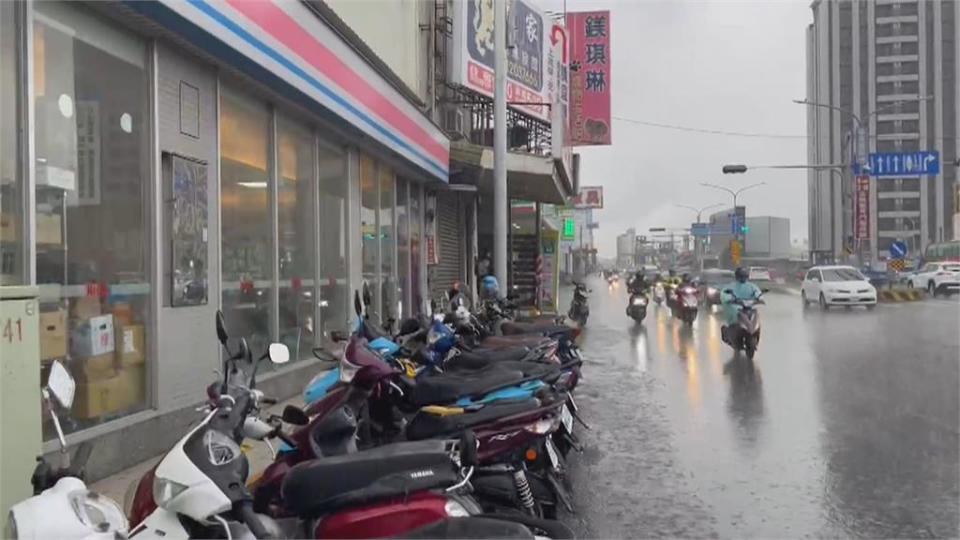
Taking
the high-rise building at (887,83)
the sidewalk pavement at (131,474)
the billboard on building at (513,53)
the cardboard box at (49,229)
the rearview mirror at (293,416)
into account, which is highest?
the high-rise building at (887,83)

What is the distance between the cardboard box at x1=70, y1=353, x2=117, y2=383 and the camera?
5.57 meters

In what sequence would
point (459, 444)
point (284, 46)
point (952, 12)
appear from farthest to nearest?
point (952, 12) < point (284, 46) < point (459, 444)

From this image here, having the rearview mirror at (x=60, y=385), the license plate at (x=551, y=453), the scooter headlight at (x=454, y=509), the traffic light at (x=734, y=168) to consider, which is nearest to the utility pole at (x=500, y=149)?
the license plate at (x=551, y=453)

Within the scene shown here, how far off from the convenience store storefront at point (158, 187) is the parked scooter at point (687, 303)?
12440 millimetres

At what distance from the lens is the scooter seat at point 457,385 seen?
4.93 meters

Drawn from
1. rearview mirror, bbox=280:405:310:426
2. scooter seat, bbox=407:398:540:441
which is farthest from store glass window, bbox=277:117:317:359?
rearview mirror, bbox=280:405:310:426

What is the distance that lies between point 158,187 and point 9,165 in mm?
1390

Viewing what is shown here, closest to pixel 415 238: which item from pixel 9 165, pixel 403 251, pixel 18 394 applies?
pixel 403 251

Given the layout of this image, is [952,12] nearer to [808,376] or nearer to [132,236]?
[808,376]

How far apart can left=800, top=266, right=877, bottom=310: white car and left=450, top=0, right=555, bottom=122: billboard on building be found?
490 inches

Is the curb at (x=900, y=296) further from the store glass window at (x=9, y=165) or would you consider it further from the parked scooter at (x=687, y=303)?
the store glass window at (x=9, y=165)

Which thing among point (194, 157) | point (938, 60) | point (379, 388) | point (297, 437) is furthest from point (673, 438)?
point (938, 60)

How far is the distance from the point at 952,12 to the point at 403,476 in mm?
93942

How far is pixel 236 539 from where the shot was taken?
9.66 feet
